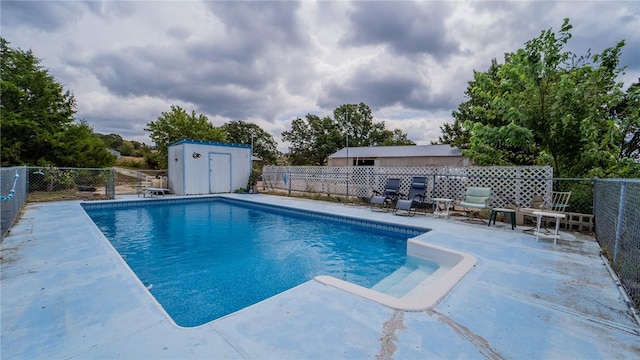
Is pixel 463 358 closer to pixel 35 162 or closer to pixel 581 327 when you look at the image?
pixel 581 327

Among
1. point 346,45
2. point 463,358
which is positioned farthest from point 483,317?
point 346,45

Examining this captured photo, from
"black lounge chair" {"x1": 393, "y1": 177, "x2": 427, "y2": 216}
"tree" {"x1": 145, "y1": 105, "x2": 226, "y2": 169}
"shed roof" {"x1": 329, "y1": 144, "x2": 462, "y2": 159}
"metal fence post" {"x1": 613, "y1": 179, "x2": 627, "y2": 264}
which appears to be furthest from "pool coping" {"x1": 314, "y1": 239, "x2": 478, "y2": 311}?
"tree" {"x1": 145, "y1": 105, "x2": 226, "y2": 169}

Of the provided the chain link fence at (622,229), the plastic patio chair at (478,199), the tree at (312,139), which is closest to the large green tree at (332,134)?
the tree at (312,139)

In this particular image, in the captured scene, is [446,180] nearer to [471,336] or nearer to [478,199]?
[478,199]

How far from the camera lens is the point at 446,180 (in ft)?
27.0

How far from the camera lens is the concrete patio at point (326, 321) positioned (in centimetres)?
178

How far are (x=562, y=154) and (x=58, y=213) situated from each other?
42.9ft

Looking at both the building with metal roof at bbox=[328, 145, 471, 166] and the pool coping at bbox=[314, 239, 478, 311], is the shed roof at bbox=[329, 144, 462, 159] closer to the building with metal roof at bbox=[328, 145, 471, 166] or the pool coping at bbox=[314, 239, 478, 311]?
the building with metal roof at bbox=[328, 145, 471, 166]

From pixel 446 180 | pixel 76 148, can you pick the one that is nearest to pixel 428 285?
pixel 446 180

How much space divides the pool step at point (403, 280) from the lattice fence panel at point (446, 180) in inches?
169

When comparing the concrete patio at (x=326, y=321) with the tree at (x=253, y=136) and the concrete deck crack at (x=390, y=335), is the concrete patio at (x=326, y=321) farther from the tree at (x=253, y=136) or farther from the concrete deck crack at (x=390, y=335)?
the tree at (x=253, y=136)

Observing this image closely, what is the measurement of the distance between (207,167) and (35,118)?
8.17 metres

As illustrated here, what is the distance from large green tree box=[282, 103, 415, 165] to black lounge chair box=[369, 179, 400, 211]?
21593 mm

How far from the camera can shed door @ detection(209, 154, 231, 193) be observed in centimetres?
1305
